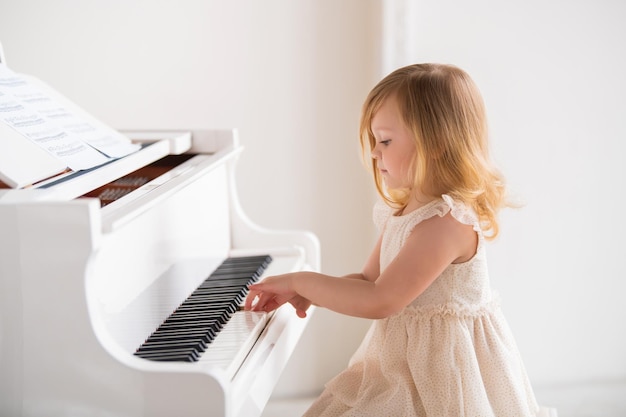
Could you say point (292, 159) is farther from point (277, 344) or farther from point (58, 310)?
point (58, 310)

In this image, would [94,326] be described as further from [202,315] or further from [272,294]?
[272,294]

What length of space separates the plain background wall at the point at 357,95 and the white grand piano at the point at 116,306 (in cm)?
103

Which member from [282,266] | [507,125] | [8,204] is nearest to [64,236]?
[8,204]

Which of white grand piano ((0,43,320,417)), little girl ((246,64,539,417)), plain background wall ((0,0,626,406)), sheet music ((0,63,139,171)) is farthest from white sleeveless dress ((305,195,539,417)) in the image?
plain background wall ((0,0,626,406))

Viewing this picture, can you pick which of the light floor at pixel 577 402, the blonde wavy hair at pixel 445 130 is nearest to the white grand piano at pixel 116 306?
the blonde wavy hair at pixel 445 130

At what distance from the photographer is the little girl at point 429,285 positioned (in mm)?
1665

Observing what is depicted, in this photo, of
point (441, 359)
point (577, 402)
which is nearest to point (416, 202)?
point (441, 359)

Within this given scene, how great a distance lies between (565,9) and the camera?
10.2 feet

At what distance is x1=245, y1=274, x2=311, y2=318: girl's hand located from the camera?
183 centimetres

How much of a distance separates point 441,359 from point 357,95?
1674mm

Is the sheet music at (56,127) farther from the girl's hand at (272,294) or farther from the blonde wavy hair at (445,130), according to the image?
the blonde wavy hair at (445,130)

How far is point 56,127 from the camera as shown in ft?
6.24

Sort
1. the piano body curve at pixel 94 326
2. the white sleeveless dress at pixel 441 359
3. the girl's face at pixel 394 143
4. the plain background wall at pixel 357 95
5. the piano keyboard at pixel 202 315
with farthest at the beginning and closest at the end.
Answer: the plain background wall at pixel 357 95 → the girl's face at pixel 394 143 → the white sleeveless dress at pixel 441 359 → the piano keyboard at pixel 202 315 → the piano body curve at pixel 94 326

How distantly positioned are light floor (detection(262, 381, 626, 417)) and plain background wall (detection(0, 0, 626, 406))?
151mm
